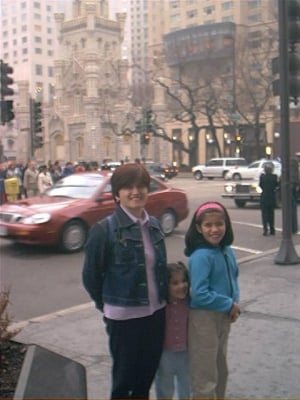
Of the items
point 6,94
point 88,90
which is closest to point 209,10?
point 88,90

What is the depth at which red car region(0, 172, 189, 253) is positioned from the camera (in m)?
10.9

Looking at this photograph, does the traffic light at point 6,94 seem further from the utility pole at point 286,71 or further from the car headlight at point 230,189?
the utility pole at point 286,71

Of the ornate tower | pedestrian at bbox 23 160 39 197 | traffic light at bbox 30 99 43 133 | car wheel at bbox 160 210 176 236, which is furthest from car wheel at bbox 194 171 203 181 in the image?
the ornate tower

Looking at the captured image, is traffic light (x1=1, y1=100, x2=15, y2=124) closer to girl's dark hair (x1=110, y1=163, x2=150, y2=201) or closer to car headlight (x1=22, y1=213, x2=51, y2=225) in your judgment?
car headlight (x1=22, y1=213, x2=51, y2=225)

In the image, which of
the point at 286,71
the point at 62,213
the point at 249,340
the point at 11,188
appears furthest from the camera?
the point at 11,188

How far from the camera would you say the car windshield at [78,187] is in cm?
1194

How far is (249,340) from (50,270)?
4.93 metres

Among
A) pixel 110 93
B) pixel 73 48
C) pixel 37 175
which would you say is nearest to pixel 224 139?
pixel 110 93

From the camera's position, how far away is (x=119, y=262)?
3.22 m

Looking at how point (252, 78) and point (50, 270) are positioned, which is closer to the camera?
point (50, 270)

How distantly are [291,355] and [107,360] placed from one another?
1.58 meters

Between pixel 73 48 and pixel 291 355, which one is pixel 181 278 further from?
pixel 73 48

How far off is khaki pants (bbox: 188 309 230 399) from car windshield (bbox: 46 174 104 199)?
8448 millimetres

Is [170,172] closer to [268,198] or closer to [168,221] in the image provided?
[168,221]
